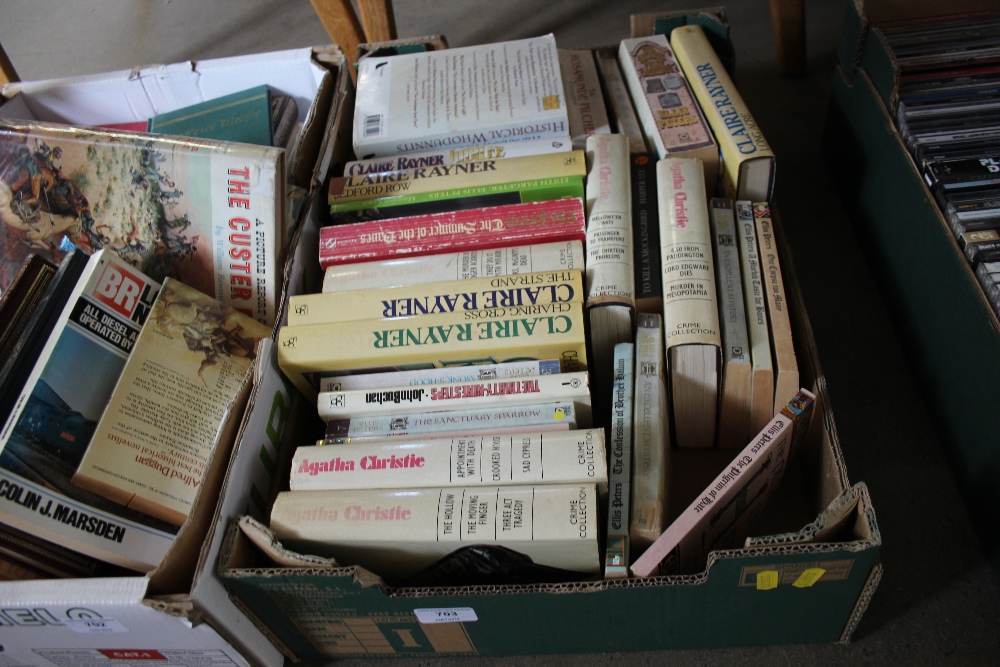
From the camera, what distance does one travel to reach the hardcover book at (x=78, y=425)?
865 mm

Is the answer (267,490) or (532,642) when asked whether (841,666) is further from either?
(267,490)

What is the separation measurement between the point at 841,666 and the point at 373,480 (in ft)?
2.17

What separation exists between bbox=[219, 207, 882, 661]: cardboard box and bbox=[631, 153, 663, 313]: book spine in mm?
200

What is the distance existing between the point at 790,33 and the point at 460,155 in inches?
39.3

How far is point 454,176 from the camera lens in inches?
46.6

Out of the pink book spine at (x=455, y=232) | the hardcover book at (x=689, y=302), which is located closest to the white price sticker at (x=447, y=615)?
the hardcover book at (x=689, y=302)

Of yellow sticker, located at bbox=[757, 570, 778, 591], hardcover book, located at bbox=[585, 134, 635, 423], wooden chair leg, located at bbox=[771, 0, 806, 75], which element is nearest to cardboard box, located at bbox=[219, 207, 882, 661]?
yellow sticker, located at bbox=[757, 570, 778, 591]

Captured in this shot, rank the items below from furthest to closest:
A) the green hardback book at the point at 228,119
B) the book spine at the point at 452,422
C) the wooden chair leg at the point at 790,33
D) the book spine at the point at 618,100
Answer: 1. the wooden chair leg at the point at 790,33
2. the green hardback book at the point at 228,119
3. the book spine at the point at 618,100
4. the book spine at the point at 452,422

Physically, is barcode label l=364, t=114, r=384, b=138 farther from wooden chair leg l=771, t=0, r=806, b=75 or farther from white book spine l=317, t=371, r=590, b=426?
wooden chair leg l=771, t=0, r=806, b=75

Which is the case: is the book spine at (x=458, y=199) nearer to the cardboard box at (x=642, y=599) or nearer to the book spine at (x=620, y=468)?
the book spine at (x=620, y=468)

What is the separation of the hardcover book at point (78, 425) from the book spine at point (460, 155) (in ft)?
1.28

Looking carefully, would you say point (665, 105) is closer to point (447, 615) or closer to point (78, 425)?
point (447, 615)

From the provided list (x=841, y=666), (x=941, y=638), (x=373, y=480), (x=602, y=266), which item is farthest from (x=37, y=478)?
(x=941, y=638)

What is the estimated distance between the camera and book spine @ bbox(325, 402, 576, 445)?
0.93 metres
